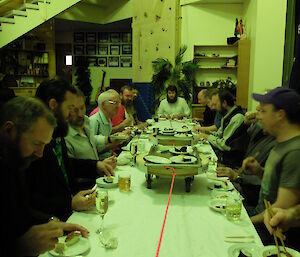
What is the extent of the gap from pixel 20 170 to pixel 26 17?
749 cm

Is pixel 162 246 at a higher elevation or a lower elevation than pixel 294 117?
lower

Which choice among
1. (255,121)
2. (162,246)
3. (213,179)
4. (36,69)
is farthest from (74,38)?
(162,246)

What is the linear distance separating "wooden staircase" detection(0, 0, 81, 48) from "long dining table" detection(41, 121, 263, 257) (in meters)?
6.85

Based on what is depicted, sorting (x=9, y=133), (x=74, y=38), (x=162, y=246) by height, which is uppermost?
(x=74, y=38)

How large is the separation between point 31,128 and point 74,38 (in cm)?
1134

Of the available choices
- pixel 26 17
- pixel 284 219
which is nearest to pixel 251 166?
pixel 284 219

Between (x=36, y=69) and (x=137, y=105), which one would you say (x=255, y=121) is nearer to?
(x=137, y=105)

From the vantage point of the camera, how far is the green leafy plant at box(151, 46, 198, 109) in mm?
7871

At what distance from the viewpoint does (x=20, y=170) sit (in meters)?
1.34

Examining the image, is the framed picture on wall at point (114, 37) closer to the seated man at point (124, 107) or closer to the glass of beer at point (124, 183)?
the seated man at point (124, 107)

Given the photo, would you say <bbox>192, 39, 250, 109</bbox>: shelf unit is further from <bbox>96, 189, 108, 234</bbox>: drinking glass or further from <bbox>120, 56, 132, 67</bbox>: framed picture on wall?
<bbox>96, 189, 108, 234</bbox>: drinking glass

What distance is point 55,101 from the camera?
7.02 feet

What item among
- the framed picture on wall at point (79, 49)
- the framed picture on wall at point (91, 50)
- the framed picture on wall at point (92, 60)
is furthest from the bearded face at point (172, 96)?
the framed picture on wall at point (79, 49)

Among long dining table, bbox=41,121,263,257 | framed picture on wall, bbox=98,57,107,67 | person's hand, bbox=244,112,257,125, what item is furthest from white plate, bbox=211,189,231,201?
framed picture on wall, bbox=98,57,107,67
